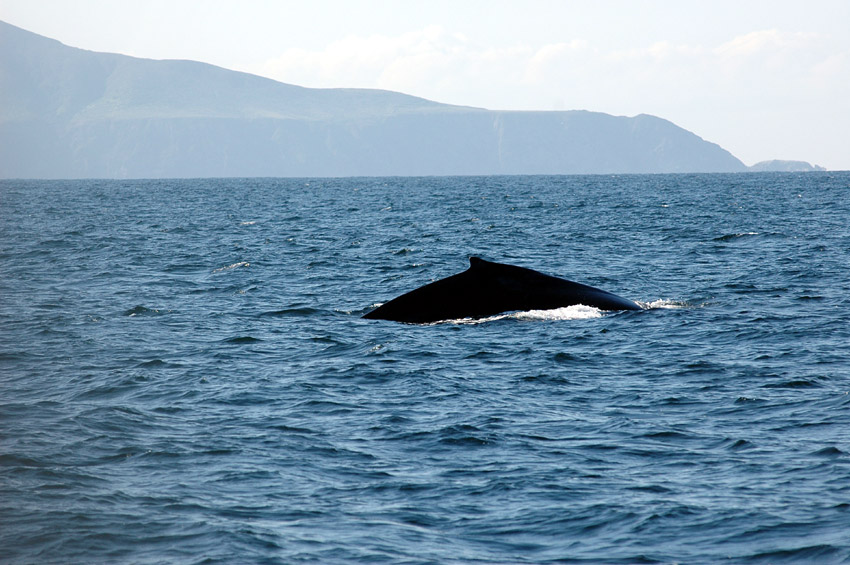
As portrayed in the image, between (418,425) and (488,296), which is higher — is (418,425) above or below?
below

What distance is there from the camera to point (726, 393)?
13.9 meters

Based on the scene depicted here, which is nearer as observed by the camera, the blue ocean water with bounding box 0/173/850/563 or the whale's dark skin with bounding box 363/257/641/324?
the blue ocean water with bounding box 0/173/850/563

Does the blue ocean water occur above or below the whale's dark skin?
below

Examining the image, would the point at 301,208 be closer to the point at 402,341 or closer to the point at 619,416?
the point at 402,341

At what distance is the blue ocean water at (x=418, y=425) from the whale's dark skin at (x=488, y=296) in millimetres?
398

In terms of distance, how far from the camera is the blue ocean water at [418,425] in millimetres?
8773

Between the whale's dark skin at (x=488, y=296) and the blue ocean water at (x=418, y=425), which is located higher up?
the whale's dark skin at (x=488, y=296)

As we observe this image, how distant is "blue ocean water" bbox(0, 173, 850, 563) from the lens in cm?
877

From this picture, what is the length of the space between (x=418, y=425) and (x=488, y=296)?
8087 mm

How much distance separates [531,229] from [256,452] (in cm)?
3995

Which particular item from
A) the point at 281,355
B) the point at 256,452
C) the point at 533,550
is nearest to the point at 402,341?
the point at 281,355

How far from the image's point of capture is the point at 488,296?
20281mm

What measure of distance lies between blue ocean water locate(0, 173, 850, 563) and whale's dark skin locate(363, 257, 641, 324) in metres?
0.40

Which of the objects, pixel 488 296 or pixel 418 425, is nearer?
pixel 418 425
